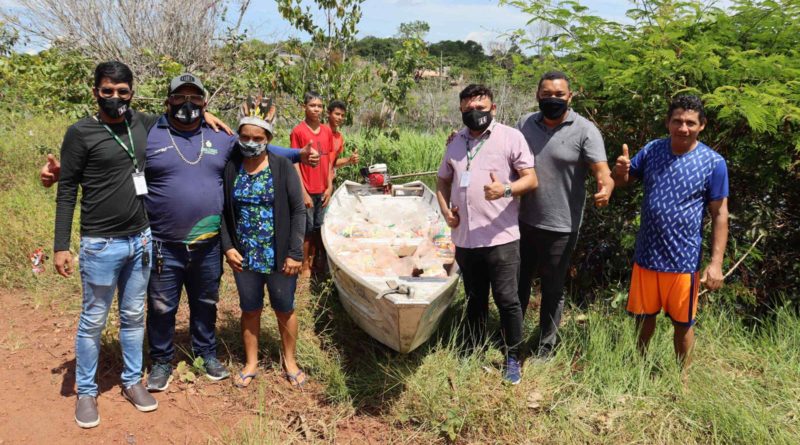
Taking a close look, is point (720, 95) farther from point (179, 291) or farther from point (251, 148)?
point (179, 291)

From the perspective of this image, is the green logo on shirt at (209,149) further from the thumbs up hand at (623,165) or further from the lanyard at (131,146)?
the thumbs up hand at (623,165)

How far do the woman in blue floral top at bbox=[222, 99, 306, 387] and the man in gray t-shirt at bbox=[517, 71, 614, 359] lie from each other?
1.52 meters

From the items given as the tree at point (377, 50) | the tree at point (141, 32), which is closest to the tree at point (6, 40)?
the tree at point (141, 32)

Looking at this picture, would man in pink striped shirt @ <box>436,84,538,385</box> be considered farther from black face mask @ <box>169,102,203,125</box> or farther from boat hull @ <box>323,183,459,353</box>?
black face mask @ <box>169,102,203,125</box>

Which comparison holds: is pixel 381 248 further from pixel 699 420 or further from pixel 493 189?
pixel 699 420

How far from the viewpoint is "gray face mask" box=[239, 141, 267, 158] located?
10.6 feet

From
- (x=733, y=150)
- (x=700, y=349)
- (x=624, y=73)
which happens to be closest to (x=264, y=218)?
(x=624, y=73)

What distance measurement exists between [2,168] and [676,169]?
8971mm

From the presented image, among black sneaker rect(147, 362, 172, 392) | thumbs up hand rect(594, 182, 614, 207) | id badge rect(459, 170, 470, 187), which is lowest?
black sneaker rect(147, 362, 172, 392)

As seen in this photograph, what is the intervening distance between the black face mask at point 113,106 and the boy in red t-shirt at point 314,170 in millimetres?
2280

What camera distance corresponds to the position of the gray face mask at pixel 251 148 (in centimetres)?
324

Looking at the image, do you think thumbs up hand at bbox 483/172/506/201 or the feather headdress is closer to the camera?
thumbs up hand at bbox 483/172/506/201

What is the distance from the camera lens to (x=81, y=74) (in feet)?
24.7

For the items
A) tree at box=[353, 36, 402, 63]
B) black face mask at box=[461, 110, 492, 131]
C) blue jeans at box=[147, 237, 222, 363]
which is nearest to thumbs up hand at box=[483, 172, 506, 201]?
black face mask at box=[461, 110, 492, 131]
